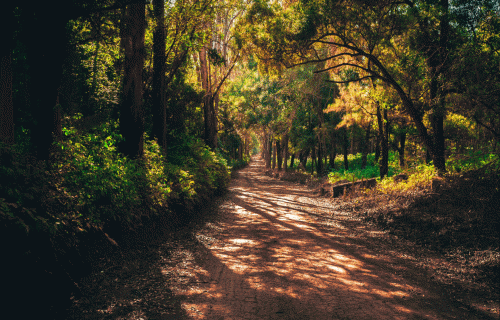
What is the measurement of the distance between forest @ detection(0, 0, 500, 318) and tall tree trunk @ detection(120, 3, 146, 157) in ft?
0.11

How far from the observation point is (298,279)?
16.5 feet

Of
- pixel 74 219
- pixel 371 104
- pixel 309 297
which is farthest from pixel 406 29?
pixel 74 219

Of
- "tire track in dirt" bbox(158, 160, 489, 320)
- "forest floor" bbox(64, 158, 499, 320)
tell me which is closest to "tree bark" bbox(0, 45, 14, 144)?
"forest floor" bbox(64, 158, 499, 320)

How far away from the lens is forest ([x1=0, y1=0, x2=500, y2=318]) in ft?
14.6

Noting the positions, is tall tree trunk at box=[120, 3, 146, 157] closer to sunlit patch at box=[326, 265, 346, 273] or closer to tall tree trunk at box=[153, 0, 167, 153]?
tall tree trunk at box=[153, 0, 167, 153]

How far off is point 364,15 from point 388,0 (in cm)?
97

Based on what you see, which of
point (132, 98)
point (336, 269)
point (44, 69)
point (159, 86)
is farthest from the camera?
point (159, 86)

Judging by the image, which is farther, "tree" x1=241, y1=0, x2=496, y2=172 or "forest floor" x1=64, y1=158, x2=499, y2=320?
"tree" x1=241, y1=0, x2=496, y2=172

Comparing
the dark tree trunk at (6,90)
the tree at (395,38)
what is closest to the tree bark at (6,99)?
the dark tree trunk at (6,90)

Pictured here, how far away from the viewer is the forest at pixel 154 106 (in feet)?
14.6

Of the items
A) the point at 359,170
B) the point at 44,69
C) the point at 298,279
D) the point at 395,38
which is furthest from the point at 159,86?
the point at 359,170

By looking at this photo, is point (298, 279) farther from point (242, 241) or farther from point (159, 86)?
point (159, 86)

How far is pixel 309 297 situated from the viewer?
4363 mm

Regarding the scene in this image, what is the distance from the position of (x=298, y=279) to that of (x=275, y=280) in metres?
0.39
